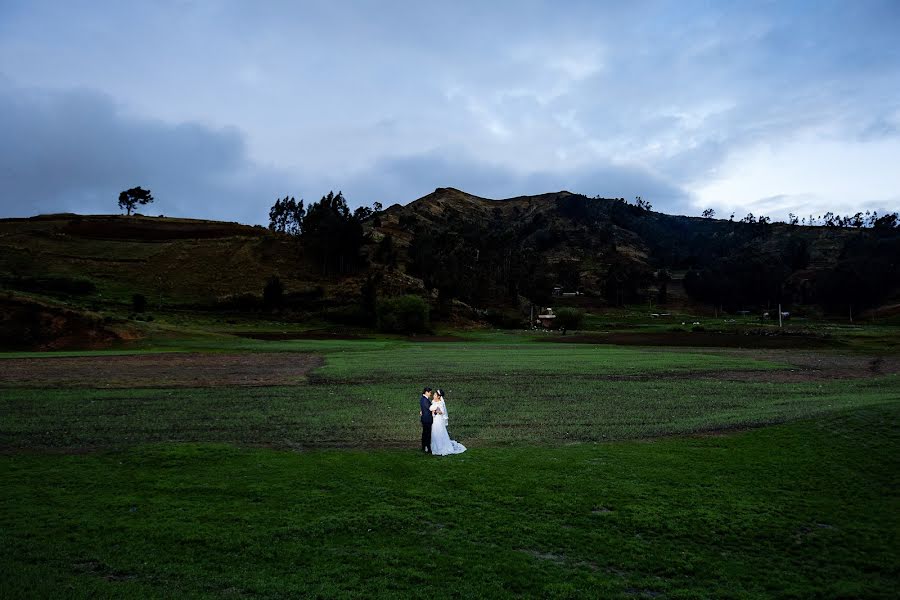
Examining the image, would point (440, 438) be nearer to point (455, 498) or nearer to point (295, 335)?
point (455, 498)

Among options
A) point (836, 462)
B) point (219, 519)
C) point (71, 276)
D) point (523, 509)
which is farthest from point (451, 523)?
point (71, 276)

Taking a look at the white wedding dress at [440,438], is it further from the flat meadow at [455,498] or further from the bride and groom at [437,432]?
the flat meadow at [455,498]

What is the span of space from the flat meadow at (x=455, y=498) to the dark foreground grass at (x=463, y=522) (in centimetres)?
6

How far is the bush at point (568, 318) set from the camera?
122275mm

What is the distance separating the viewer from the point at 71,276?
397 ft

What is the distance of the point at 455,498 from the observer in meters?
15.9

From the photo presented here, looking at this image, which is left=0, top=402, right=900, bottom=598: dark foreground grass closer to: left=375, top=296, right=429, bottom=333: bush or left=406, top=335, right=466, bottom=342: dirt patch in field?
left=406, top=335, right=466, bottom=342: dirt patch in field

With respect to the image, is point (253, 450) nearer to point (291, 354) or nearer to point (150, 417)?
point (150, 417)

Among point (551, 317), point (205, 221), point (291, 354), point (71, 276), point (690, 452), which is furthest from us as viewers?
point (205, 221)

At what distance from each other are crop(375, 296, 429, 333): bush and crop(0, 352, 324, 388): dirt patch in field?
4471 cm

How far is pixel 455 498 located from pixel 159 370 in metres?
40.1

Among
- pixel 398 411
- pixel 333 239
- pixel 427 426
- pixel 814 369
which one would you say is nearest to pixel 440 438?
pixel 427 426

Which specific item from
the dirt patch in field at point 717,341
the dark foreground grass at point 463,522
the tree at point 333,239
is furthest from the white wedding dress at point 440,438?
the tree at point 333,239

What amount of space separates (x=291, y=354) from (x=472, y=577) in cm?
5739
